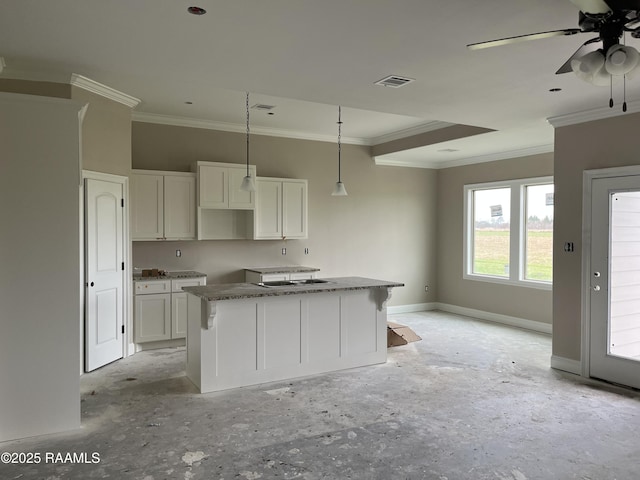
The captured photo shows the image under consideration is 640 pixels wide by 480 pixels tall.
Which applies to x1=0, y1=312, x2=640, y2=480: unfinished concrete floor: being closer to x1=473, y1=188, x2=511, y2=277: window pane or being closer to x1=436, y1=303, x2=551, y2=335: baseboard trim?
x1=436, y1=303, x2=551, y2=335: baseboard trim

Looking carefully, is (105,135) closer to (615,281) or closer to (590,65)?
(590,65)

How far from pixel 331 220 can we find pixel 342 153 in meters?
1.13

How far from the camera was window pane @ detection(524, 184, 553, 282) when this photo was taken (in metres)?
6.90

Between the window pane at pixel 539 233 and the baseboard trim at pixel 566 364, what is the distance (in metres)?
2.07

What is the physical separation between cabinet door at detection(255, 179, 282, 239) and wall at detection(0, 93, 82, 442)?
333 centimetres

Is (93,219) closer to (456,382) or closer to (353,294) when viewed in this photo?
(353,294)

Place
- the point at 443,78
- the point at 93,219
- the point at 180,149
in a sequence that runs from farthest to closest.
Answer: the point at 180,149, the point at 93,219, the point at 443,78

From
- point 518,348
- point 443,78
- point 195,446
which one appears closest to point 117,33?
point 443,78

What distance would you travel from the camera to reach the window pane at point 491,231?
7547mm

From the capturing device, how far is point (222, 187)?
6.26 metres

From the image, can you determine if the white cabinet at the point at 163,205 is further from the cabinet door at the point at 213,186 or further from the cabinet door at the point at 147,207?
the cabinet door at the point at 213,186

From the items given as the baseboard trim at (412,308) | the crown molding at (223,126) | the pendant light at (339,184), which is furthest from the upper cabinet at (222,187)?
the baseboard trim at (412,308)

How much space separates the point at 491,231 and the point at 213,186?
4.64m

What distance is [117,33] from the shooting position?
292 centimetres
